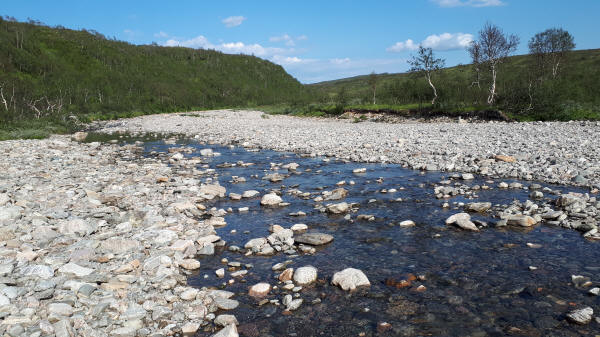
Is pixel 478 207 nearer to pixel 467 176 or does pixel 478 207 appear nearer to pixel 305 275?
pixel 467 176

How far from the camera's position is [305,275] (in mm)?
5520

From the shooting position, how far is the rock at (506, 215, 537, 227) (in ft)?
24.0

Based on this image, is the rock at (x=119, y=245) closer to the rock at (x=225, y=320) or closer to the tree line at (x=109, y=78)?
the rock at (x=225, y=320)

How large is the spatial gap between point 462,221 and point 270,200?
14.7 ft

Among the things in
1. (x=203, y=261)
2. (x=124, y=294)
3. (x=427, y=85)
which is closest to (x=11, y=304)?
(x=124, y=294)

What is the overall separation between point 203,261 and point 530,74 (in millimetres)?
34266

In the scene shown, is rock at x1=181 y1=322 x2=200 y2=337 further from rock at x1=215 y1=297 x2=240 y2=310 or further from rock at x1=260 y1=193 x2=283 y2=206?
rock at x1=260 y1=193 x2=283 y2=206

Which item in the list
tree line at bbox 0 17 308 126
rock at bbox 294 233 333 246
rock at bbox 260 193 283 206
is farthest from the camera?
tree line at bbox 0 17 308 126

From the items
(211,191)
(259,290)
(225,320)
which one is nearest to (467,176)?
(211,191)

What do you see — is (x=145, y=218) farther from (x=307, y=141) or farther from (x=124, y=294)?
(x=307, y=141)

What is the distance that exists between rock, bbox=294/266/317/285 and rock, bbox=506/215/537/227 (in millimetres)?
4408

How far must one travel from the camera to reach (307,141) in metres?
20.8

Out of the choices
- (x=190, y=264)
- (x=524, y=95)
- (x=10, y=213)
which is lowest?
(x=190, y=264)

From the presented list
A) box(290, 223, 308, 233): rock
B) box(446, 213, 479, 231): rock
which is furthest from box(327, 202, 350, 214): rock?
box(446, 213, 479, 231): rock
